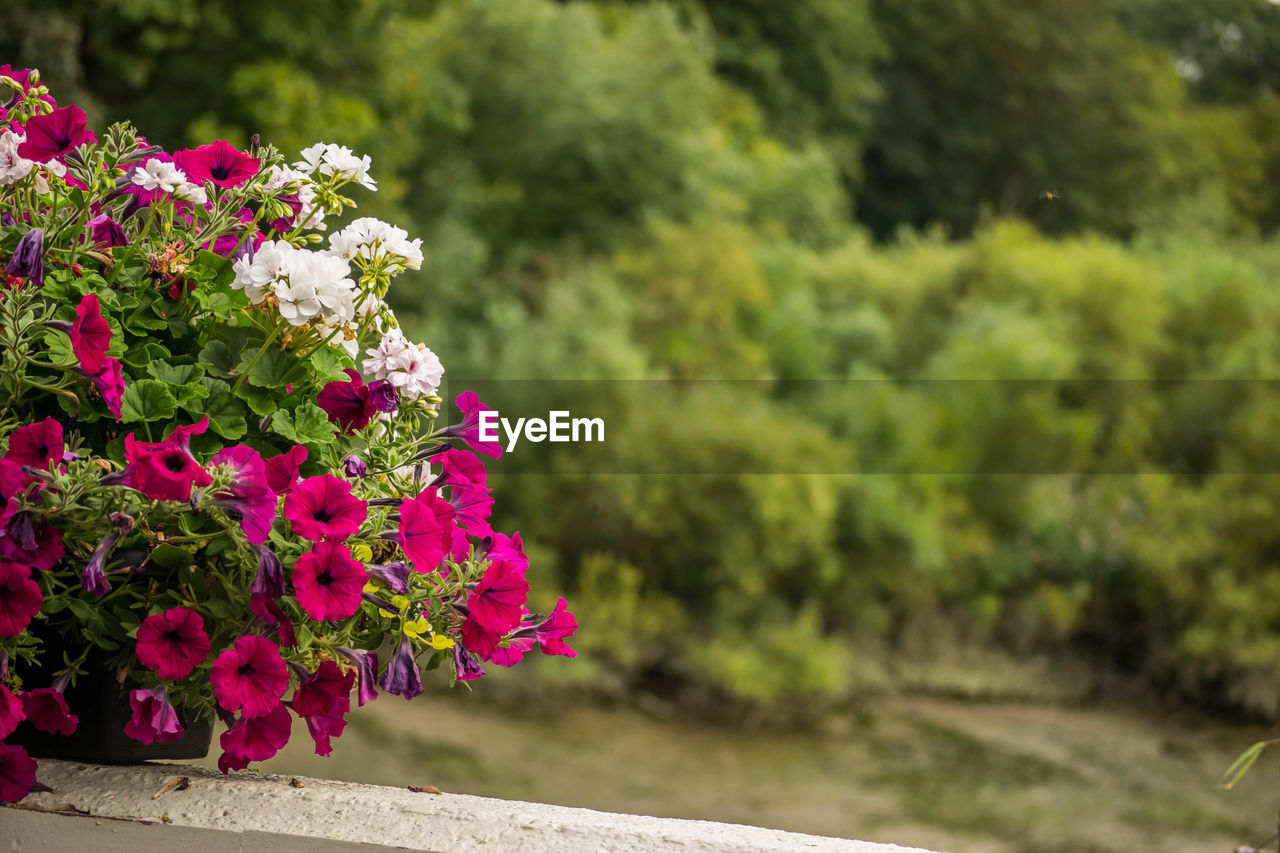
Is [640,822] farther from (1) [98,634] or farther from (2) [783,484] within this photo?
(2) [783,484]

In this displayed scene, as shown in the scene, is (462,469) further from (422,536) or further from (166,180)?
(166,180)

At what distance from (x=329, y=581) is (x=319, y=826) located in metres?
0.20

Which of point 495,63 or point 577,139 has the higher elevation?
point 495,63

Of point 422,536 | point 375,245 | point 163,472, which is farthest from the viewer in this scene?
point 375,245

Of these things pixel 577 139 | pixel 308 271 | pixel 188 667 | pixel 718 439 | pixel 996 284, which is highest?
pixel 577 139

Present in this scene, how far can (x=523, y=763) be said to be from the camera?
5.62 meters

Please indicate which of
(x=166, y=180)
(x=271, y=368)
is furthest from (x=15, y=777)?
(x=166, y=180)

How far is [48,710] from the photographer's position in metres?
0.93

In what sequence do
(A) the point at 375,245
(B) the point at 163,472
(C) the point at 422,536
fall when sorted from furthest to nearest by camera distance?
(A) the point at 375,245
(C) the point at 422,536
(B) the point at 163,472

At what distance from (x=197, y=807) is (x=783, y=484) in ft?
17.2

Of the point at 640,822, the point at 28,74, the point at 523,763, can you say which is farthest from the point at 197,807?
the point at 523,763

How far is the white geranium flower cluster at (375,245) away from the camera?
1019mm

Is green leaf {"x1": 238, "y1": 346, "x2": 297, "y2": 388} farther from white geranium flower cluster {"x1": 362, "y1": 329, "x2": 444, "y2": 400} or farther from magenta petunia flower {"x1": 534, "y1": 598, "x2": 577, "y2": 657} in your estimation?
magenta petunia flower {"x1": 534, "y1": 598, "x2": 577, "y2": 657}

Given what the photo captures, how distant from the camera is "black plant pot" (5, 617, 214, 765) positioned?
1.03m
